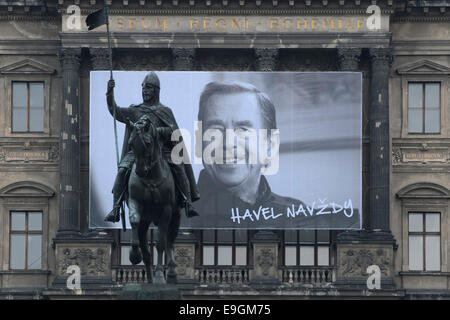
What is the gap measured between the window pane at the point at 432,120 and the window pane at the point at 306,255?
5.57 metres

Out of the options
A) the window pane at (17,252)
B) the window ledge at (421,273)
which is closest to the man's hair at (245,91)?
the window ledge at (421,273)

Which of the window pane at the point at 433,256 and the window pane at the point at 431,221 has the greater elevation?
the window pane at the point at 431,221

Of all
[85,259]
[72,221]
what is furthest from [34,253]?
[85,259]

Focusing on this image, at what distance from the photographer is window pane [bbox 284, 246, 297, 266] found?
5619cm

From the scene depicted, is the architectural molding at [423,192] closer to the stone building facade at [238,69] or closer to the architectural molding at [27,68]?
the stone building facade at [238,69]

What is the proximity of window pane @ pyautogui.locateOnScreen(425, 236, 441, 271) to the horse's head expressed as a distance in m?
27.8

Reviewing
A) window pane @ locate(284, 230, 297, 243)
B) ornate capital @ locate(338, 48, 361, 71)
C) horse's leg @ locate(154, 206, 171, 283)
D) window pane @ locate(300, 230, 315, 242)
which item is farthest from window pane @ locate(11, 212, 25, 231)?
horse's leg @ locate(154, 206, 171, 283)

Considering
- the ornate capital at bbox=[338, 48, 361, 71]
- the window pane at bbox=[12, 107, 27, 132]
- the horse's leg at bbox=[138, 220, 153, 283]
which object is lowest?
the horse's leg at bbox=[138, 220, 153, 283]

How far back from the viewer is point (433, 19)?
2245 inches

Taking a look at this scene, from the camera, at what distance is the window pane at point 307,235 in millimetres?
56406

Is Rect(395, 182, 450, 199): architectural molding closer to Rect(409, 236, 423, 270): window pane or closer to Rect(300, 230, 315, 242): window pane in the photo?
Rect(409, 236, 423, 270): window pane

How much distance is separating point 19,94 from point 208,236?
790 cm
